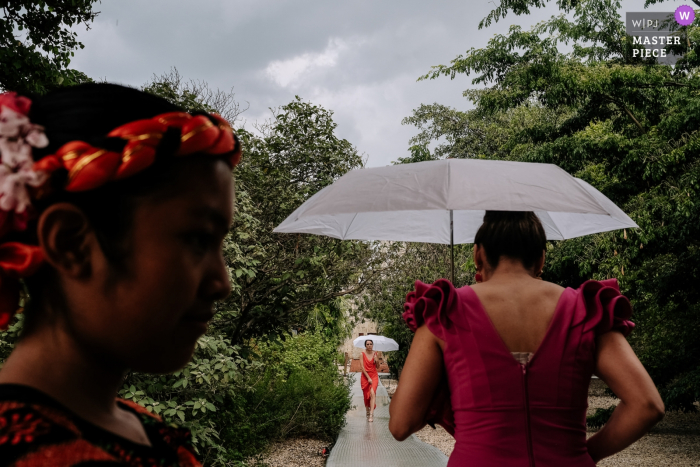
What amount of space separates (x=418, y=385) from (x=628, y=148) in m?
9.15

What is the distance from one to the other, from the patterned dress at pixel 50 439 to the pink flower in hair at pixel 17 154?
7.4 inches

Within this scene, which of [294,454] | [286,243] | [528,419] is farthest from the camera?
[294,454]

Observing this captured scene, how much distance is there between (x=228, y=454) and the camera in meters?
6.15

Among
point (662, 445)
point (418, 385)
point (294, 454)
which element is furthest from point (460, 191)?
point (662, 445)

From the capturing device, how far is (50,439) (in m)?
0.58

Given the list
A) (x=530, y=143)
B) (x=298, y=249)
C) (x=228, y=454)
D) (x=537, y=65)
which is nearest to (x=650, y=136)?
(x=537, y=65)

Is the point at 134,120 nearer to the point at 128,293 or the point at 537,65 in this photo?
the point at 128,293

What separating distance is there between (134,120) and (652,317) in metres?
15.2

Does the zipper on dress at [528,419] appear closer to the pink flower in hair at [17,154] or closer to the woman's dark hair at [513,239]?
the woman's dark hair at [513,239]

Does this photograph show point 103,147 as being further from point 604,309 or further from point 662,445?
point 662,445

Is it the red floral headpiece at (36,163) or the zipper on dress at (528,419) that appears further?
the zipper on dress at (528,419)

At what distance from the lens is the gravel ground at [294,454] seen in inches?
344

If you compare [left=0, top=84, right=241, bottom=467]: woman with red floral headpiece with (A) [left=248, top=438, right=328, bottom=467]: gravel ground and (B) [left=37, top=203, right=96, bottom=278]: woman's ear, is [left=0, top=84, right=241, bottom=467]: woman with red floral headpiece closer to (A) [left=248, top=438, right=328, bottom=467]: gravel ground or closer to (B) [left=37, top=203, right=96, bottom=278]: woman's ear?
(B) [left=37, top=203, right=96, bottom=278]: woman's ear

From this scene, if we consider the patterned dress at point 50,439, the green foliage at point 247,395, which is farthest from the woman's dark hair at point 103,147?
the green foliage at point 247,395
